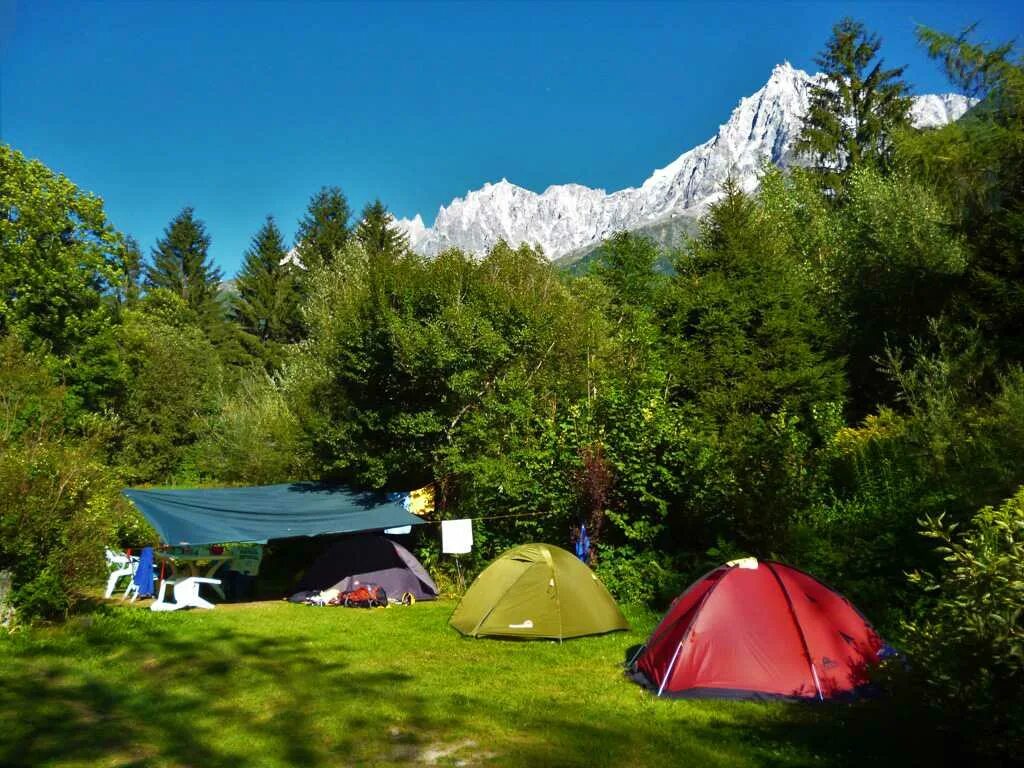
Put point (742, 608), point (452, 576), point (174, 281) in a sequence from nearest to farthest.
A: point (742, 608), point (452, 576), point (174, 281)

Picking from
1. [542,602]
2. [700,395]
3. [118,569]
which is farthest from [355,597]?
[700,395]

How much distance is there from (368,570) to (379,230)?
26.2 m

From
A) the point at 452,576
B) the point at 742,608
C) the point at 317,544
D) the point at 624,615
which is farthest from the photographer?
the point at 317,544

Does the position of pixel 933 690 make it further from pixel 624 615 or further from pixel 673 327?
pixel 673 327

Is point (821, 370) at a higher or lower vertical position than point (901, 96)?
lower

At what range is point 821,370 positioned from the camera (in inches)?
699

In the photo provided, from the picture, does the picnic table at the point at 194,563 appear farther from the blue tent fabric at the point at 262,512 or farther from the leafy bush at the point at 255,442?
the leafy bush at the point at 255,442

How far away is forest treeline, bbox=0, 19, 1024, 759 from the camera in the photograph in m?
9.53

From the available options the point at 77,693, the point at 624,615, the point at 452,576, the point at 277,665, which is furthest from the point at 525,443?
the point at 77,693

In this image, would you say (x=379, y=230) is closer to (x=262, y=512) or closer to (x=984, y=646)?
(x=262, y=512)

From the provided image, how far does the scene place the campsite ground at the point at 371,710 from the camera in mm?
5801

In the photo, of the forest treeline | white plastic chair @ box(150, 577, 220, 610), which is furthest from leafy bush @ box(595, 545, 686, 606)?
white plastic chair @ box(150, 577, 220, 610)

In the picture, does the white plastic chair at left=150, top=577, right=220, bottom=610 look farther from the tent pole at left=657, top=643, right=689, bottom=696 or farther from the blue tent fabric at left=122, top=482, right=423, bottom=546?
the tent pole at left=657, top=643, right=689, bottom=696

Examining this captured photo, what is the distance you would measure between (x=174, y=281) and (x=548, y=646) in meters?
45.2
